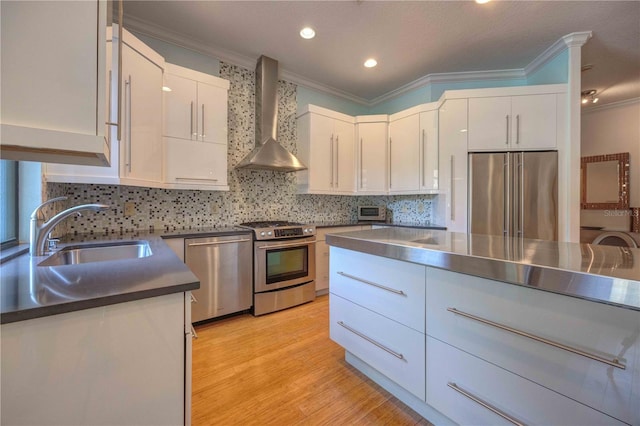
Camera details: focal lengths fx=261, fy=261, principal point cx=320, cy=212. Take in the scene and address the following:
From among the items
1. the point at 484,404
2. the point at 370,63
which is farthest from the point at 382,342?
the point at 370,63

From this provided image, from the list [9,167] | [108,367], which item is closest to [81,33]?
[108,367]

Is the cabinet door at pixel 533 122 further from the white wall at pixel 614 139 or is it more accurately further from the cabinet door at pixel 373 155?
the white wall at pixel 614 139

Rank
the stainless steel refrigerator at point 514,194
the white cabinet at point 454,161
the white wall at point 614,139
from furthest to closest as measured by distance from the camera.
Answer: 1. the white wall at point 614,139
2. the white cabinet at point 454,161
3. the stainless steel refrigerator at point 514,194

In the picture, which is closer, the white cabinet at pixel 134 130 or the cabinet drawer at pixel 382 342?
the cabinet drawer at pixel 382 342

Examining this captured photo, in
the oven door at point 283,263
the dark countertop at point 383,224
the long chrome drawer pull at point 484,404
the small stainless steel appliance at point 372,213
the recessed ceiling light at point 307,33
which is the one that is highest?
the recessed ceiling light at point 307,33

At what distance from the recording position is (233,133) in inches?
122

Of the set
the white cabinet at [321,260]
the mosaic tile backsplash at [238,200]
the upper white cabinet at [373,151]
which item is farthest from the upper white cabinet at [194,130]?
the upper white cabinet at [373,151]

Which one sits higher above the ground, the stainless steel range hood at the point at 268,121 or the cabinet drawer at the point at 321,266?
the stainless steel range hood at the point at 268,121

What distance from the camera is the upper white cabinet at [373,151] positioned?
378 centimetres

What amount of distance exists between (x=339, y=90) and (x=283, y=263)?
277cm

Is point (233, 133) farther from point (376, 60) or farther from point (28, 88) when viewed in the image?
point (28, 88)

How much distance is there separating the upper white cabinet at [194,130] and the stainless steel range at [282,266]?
70cm

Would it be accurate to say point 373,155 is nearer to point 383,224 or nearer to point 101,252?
point 383,224

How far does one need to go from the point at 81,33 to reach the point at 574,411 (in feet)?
6.12
